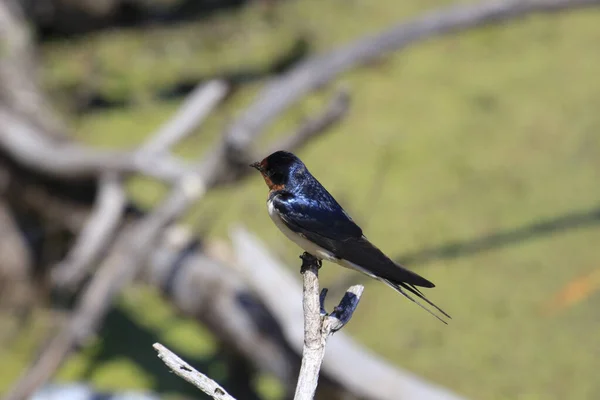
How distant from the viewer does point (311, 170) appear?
363cm

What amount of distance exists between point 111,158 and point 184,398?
0.79 m

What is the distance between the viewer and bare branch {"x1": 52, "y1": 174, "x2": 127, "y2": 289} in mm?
2506

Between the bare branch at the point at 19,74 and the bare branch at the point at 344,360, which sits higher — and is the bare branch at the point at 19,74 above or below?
above

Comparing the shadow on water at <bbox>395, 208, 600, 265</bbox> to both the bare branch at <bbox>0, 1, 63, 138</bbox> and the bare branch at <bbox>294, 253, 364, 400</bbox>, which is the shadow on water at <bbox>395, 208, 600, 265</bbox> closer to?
the bare branch at <bbox>0, 1, 63, 138</bbox>

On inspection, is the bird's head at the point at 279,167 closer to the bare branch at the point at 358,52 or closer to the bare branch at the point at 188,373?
the bare branch at the point at 188,373

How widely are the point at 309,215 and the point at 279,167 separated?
0.21 feet

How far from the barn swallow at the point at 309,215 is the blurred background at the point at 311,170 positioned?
1.19m

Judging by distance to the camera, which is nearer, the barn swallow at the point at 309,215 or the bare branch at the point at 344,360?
the barn swallow at the point at 309,215

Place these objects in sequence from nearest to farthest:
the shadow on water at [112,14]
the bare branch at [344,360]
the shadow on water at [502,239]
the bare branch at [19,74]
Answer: the bare branch at [344,360] < the bare branch at [19,74] < the shadow on water at [502,239] < the shadow on water at [112,14]

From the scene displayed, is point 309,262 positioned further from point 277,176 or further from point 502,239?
point 502,239

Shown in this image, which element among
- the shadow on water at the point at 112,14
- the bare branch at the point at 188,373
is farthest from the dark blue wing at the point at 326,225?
the shadow on water at the point at 112,14

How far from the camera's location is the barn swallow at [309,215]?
1.04 metres

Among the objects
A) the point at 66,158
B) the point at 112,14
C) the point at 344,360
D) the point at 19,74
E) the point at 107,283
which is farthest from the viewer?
the point at 112,14

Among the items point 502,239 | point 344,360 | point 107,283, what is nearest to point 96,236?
point 107,283
